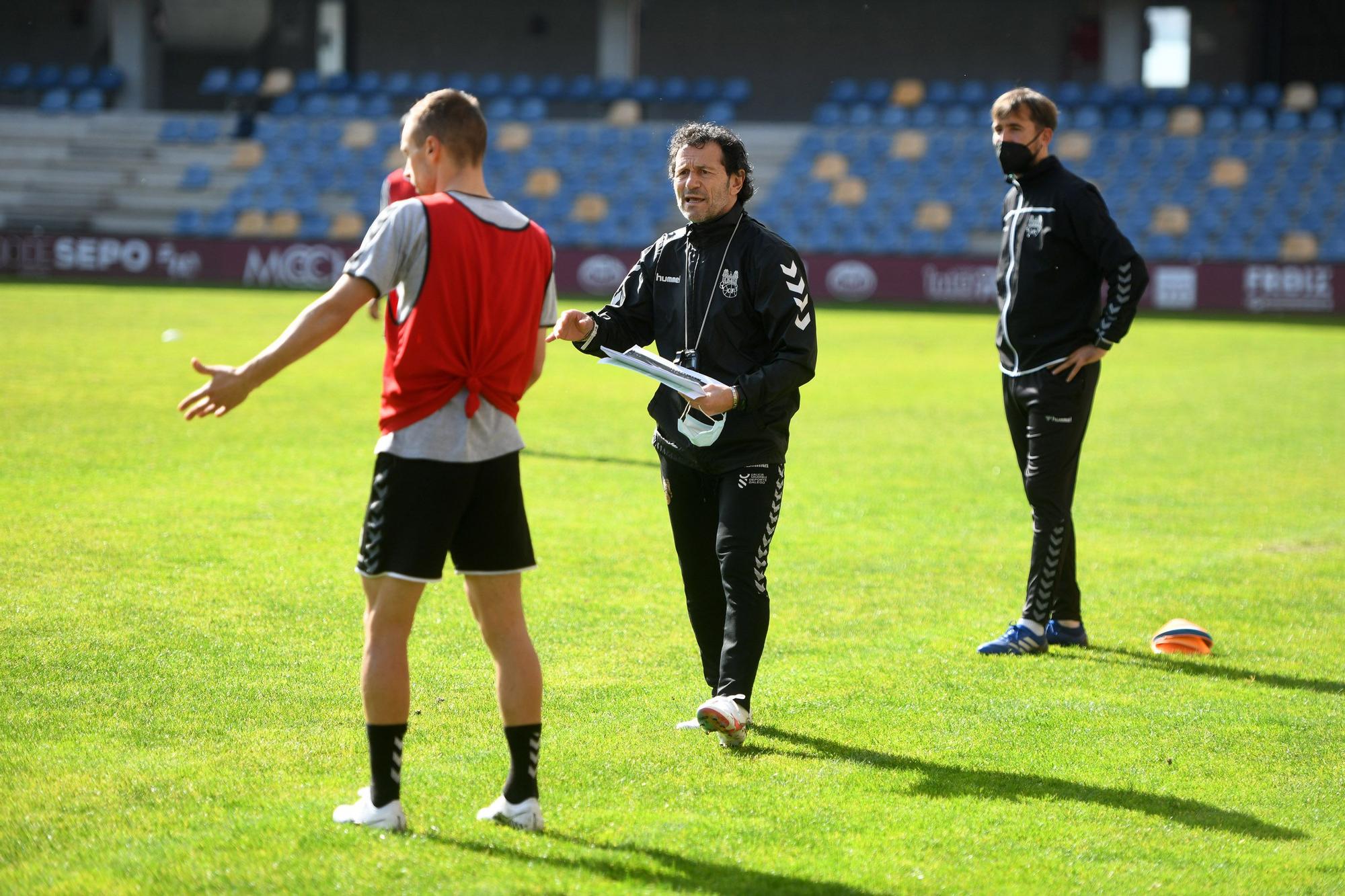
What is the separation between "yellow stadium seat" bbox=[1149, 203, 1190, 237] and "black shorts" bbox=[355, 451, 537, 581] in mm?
32611

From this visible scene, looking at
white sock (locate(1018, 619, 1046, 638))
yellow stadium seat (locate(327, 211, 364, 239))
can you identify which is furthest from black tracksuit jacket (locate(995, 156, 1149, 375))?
yellow stadium seat (locate(327, 211, 364, 239))

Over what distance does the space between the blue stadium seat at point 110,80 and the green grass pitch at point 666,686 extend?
31.2 meters

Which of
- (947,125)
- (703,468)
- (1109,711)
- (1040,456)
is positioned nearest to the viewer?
(703,468)

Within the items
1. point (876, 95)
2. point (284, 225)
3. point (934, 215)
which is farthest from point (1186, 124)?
point (284, 225)

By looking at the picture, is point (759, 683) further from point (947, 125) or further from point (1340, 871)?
point (947, 125)

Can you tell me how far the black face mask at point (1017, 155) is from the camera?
21.7ft

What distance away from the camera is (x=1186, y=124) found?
36.8m

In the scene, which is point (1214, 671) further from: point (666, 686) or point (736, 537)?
point (736, 537)

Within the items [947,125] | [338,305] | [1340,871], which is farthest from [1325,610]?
[947,125]

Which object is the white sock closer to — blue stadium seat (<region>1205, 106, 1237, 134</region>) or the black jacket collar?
the black jacket collar

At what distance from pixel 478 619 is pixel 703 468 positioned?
4.02 ft

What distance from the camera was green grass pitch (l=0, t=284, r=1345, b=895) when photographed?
411cm

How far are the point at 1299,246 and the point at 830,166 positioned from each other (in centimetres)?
1131

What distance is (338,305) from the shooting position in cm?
396
